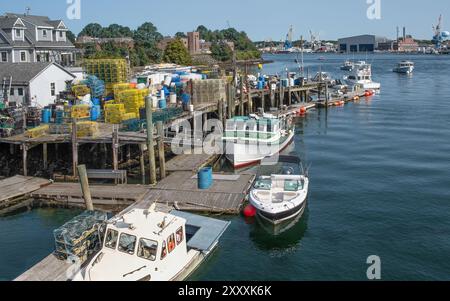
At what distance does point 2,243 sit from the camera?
2314 centimetres

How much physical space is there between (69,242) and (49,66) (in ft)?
88.9

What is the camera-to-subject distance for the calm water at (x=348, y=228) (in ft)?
66.3

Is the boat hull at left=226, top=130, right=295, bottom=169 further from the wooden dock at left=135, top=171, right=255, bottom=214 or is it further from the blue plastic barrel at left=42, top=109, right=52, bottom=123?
the blue plastic barrel at left=42, top=109, right=52, bottom=123

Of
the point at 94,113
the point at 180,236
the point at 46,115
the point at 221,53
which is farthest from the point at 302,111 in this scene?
the point at 221,53

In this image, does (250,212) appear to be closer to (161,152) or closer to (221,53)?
(161,152)

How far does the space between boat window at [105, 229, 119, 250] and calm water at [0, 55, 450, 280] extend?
3898 mm

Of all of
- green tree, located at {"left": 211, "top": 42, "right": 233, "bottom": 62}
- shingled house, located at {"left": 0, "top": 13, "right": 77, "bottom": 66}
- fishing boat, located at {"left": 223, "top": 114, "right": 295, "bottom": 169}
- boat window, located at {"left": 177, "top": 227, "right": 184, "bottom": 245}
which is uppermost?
green tree, located at {"left": 211, "top": 42, "right": 233, "bottom": 62}

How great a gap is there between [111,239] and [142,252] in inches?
49.6

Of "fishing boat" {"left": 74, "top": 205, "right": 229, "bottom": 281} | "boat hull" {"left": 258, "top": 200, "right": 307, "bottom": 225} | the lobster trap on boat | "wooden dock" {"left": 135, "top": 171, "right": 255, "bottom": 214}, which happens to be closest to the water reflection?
"boat hull" {"left": 258, "top": 200, "right": 307, "bottom": 225}

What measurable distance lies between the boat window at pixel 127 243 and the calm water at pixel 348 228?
11.9 feet

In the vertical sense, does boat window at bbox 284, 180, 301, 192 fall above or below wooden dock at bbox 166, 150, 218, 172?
below

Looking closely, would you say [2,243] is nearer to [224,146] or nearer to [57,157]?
[57,157]

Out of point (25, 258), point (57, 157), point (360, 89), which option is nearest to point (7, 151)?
point (57, 157)

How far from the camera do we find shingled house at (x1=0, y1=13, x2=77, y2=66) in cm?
5069
